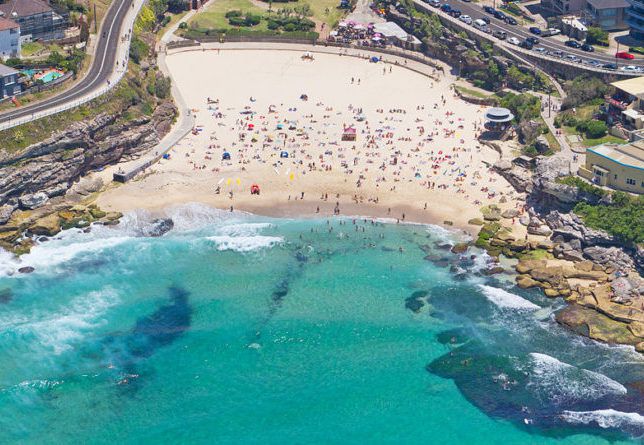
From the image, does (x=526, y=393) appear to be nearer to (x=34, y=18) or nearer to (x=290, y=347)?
(x=290, y=347)

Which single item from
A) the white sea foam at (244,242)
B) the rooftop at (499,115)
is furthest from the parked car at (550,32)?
the white sea foam at (244,242)

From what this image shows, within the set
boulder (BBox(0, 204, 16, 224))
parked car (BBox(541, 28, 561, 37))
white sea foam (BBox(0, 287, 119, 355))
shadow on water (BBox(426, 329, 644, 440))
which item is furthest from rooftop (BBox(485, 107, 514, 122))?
boulder (BBox(0, 204, 16, 224))

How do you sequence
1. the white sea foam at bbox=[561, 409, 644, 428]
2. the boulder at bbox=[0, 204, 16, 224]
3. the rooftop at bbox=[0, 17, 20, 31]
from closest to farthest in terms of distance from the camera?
the white sea foam at bbox=[561, 409, 644, 428], the boulder at bbox=[0, 204, 16, 224], the rooftop at bbox=[0, 17, 20, 31]

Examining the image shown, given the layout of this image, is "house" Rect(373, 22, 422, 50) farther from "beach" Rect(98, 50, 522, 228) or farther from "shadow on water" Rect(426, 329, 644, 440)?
"shadow on water" Rect(426, 329, 644, 440)

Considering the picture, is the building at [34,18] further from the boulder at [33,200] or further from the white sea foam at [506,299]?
the white sea foam at [506,299]

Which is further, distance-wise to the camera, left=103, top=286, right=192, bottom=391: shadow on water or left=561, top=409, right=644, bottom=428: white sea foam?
left=103, top=286, right=192, bottom=391: shadow on water

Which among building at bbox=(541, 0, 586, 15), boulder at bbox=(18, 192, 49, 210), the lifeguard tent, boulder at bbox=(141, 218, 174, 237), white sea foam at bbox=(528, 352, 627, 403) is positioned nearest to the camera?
white sea foam at bbox=(528, 352, 627, 403)

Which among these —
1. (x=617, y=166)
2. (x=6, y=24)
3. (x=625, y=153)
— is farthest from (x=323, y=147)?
(x=6, y=24)
